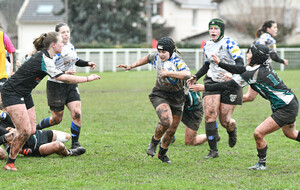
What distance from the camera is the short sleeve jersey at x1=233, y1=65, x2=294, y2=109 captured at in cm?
664

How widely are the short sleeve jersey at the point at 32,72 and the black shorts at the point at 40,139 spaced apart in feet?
3.79

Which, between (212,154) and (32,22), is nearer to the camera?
(212,154)

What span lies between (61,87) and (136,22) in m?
36.8

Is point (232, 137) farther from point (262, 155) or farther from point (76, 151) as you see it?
point (76, 151)

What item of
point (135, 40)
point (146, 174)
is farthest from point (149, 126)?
point (135, 40)

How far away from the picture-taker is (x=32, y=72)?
6777 mm

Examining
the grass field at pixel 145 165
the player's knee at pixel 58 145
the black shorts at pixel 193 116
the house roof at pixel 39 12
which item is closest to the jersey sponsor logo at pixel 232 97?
the grass field at pixel 145 165

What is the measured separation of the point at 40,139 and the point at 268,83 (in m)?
3.67

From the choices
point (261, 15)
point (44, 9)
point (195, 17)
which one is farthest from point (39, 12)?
point (261, 15)

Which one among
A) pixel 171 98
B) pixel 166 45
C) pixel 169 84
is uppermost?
pixel 166 45

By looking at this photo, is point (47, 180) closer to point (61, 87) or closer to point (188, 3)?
point (61, 87)

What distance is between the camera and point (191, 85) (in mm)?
6992

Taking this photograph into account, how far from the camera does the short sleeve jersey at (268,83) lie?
6.64m

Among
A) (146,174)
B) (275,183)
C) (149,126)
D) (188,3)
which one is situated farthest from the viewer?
(188,3)
